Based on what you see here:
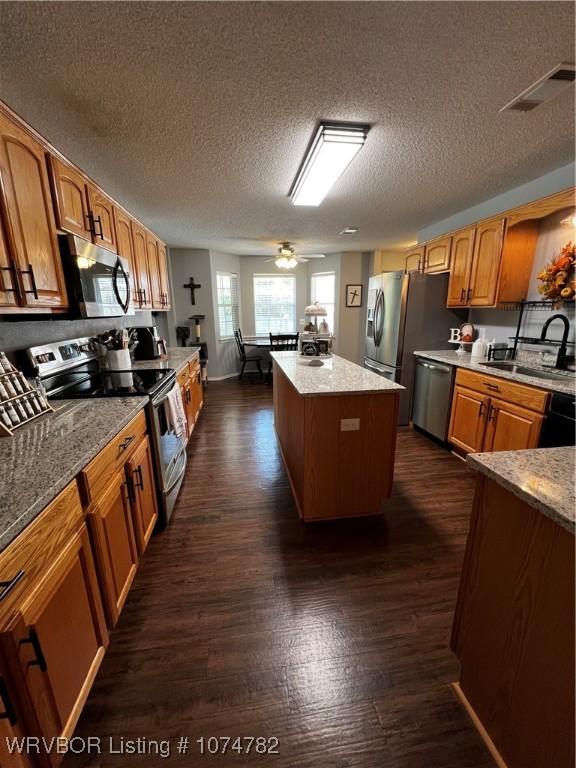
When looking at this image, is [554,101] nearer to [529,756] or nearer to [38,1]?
[38,1]

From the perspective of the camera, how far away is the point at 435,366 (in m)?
3.11

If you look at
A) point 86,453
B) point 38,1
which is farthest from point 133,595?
point 38,1

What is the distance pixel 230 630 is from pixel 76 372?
1861mm

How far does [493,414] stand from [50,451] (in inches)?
113

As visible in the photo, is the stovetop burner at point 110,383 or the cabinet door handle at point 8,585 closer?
the cabinet door handle at point 8,585

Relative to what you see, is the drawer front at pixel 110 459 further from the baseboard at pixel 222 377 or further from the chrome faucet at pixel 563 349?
the baseboard at pixel 222 377

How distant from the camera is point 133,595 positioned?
5.07 feet

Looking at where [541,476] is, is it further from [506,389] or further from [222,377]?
[222,377]

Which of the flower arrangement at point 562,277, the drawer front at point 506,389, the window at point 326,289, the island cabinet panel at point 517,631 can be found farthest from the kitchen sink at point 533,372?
the window at point 326,289

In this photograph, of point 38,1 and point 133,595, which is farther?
point 133,595

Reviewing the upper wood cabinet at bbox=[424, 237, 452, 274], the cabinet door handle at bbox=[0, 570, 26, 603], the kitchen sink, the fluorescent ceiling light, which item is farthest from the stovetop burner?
the upper wood cabinet at bbox=[424, 237, 452, 274]

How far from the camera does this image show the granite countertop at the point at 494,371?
199 centimetres

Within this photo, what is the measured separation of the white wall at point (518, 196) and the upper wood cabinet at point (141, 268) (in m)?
3.49

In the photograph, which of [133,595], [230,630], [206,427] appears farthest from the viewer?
[206,427]
